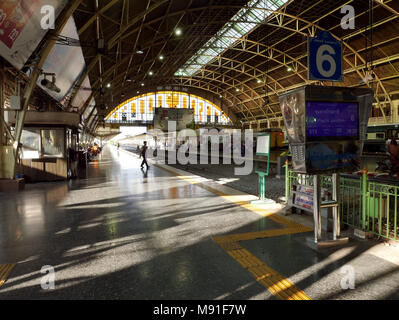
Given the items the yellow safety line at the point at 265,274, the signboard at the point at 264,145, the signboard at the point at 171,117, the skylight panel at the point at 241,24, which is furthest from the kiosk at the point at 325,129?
the signboard at the point at 171,117

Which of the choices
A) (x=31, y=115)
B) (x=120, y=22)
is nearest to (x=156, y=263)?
(x=31, y=115)

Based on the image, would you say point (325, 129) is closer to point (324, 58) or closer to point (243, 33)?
point (324, 58)

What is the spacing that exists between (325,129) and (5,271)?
4917 millimetres

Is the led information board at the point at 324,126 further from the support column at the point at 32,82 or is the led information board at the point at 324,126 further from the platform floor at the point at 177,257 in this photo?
the support column at the point at 32,82

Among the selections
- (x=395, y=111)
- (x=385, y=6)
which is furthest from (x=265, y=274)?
(x=395, y=111)

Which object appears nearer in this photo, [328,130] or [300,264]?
[300,264]

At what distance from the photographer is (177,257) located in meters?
3.86

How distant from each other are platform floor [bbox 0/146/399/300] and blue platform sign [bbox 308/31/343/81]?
2.81m

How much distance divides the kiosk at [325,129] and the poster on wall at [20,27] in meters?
7.91

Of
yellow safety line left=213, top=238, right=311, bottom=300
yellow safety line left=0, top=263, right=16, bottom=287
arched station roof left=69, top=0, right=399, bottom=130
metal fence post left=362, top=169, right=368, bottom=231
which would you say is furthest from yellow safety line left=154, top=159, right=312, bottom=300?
arched station roof left=69, top=0, right=399, bottom=130

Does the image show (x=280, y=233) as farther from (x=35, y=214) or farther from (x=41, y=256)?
(x=35, y=214)
